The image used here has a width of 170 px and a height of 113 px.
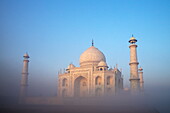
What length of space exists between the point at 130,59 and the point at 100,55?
772cm

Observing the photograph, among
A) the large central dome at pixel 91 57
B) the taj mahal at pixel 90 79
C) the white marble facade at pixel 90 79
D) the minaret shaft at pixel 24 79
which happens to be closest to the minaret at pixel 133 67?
the taj mahal at pixel 90 79

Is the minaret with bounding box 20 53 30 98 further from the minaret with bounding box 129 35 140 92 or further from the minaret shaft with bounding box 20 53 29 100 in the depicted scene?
the minaret with bounding box 129 35 140 92

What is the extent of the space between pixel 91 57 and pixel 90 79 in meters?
4.68

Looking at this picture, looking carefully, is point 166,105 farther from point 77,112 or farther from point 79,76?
point 77,112

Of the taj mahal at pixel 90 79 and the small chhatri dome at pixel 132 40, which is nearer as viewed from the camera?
the taj mahal at pixel 90 79

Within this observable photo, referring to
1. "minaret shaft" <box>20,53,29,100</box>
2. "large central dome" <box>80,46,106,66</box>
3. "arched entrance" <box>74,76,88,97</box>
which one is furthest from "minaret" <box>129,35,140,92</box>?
"minaret shaft" <box>20,53,29,100</box>

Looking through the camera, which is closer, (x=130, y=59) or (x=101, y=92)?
(x=130, y=59)

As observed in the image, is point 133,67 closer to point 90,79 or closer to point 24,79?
point 90,79

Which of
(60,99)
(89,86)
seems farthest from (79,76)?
(60,99)

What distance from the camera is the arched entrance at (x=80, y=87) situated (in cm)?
2538

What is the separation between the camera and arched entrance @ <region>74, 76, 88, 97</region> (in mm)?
25375

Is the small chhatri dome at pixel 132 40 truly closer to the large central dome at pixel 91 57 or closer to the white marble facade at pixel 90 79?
the white marble facade at pixel 90 79

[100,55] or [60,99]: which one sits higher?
[100,55]

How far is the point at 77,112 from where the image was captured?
12.8m
